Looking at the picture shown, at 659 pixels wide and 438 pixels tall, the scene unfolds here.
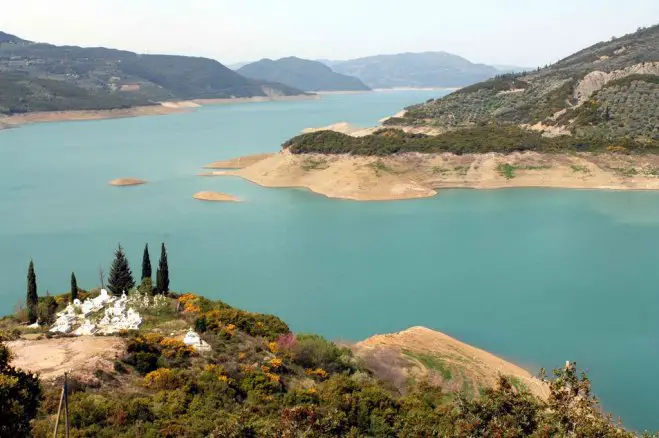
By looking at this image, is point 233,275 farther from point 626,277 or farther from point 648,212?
point 648,212

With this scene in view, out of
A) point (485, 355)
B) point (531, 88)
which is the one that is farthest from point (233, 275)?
point (531, 88)

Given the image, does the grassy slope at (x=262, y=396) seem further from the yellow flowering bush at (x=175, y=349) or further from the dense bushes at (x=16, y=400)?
the dense bushes at (x=16, y=400)

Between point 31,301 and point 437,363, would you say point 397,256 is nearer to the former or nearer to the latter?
point 437,363

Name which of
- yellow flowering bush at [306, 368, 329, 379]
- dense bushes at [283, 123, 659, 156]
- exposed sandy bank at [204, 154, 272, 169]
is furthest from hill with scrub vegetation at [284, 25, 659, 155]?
yellow flowering bush at [306, 368, 329, 379]

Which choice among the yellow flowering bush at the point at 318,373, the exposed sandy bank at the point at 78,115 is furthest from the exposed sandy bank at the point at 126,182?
the exposed sandy bank at the point at 78,115

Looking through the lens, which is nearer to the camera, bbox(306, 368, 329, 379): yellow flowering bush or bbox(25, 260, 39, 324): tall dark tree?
bbox(306, 368, 329, 379): yellow flowering bush

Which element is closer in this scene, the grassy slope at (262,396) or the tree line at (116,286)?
the grassy slope at (262,396)

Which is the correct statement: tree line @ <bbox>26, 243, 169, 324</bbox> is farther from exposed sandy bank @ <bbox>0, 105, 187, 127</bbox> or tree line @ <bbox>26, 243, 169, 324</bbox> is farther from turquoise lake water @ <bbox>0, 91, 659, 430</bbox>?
exposed sandy bank @ <bbox>0, 105, 187, 127</bbox>
